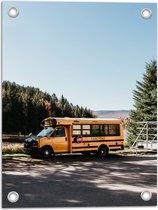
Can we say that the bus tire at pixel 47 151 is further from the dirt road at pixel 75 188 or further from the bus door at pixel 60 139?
the dirt road at pixel 75 188

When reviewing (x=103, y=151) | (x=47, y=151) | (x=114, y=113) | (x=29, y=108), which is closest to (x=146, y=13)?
(x=114, y=113)

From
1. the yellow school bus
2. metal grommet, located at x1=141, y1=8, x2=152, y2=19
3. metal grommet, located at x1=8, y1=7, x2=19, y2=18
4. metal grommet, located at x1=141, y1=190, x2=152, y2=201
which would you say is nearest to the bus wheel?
the yellow school bus

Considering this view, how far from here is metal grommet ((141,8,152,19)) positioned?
6109 mm

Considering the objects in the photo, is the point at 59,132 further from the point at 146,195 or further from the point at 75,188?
the point at 146,195

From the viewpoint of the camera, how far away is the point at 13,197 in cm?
563

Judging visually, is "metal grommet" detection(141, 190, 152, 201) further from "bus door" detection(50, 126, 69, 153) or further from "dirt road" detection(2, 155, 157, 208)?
"bus door" detection(50, 126, 69, 153)

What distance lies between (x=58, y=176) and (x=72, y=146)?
4.26 m

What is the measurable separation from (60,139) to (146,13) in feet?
23.6

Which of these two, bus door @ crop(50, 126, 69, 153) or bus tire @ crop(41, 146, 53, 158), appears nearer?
bus tire @ crop(41, 146, 53, 158)

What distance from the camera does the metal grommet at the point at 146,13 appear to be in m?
6.11

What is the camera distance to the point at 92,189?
633 centimetres

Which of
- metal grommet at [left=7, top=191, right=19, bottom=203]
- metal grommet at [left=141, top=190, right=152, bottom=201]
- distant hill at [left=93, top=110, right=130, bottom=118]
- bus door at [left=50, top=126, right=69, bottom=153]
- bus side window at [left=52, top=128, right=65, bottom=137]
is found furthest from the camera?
bus side window at [left=52, top=128, right=65, bottom=137]

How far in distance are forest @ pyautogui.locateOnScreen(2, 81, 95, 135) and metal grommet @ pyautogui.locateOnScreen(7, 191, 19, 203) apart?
1.05 m

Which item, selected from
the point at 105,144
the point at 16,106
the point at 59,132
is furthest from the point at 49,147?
the point at 16,106
